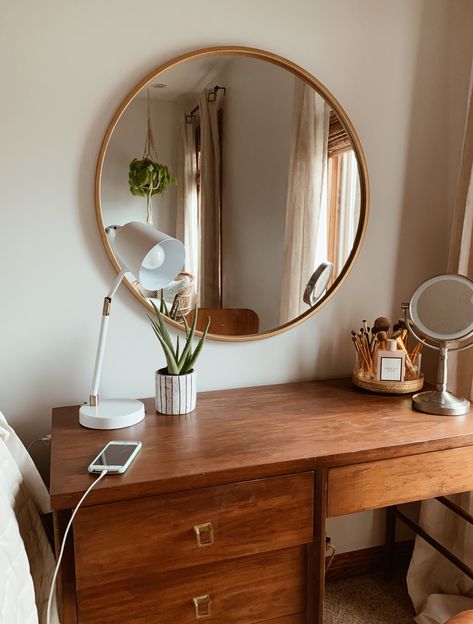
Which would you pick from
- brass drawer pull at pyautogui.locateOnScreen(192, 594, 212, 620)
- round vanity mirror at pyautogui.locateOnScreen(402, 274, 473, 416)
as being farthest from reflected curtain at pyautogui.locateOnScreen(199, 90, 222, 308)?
brass drawer pull at pyautogui.locateOnScreen(192, 594, 212, 620)

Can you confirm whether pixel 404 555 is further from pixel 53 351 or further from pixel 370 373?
pixel 53 351

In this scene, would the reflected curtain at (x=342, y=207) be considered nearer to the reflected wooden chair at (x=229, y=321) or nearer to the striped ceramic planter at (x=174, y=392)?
the reflected wooden chair at (x=229, y=321)

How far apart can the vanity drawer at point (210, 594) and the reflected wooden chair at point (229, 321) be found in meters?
0.67

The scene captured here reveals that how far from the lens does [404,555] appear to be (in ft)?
7.02

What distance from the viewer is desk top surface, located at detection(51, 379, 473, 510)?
1.17 meters

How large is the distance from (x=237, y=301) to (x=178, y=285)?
0.19 metres

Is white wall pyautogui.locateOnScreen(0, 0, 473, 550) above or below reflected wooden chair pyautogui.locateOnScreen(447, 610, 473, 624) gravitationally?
above

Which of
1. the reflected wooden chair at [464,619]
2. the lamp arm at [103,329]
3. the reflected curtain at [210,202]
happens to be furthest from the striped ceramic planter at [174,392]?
the reflected wooden chair at [464,619]

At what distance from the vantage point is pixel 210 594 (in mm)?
1256

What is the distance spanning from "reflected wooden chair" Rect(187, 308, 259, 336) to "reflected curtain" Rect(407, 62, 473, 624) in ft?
2.19

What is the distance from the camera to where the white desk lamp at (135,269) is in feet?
4.37

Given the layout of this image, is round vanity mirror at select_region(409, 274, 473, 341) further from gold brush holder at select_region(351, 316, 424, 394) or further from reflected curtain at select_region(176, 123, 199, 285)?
reflected curtain at select_region(176, 123, 199, 285)

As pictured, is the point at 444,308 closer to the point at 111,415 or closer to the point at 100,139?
the point at 111,415

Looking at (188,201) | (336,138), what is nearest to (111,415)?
(188,201)
